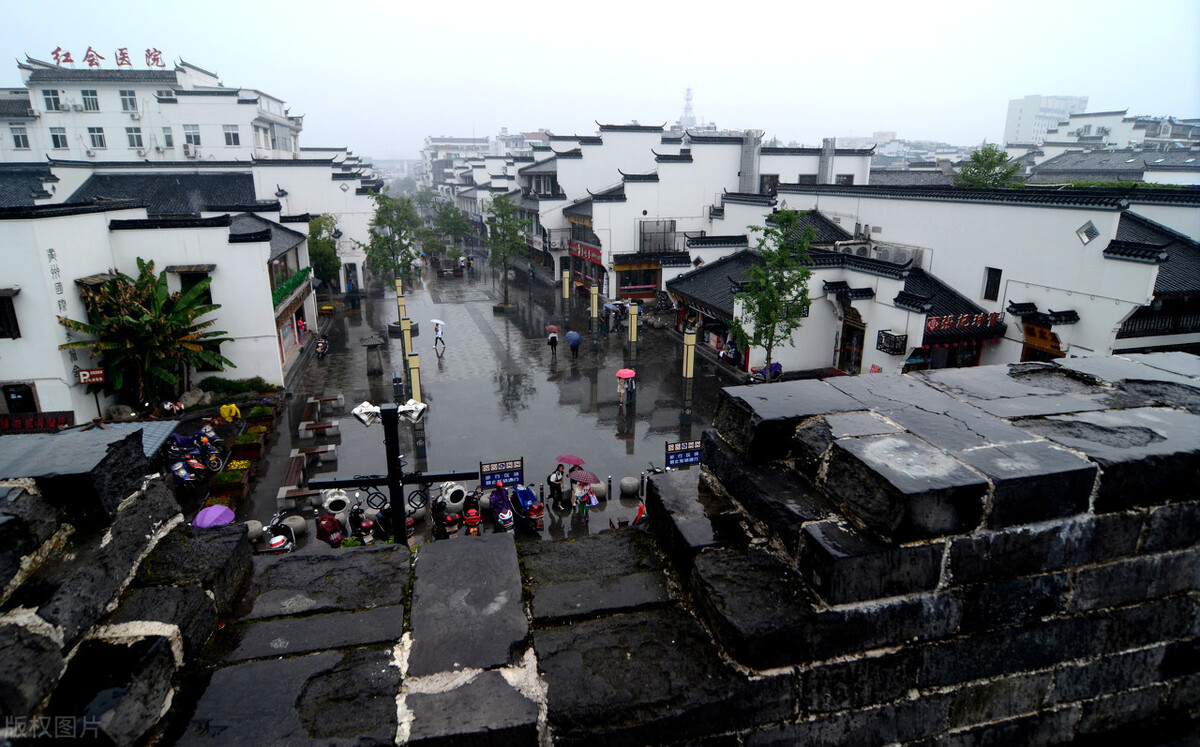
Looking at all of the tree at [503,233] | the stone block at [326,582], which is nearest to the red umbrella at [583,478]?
the stone block at [326,582]

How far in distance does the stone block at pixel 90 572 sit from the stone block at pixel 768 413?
3.05 meters

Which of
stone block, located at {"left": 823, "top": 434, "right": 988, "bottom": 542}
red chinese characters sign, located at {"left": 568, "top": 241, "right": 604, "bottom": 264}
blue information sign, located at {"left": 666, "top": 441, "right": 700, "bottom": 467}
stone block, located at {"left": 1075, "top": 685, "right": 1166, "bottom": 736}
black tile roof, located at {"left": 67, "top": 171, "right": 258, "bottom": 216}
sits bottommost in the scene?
blue information sign, located at {"left": 666, "top": 441, "right": 700, "bottom": 467}

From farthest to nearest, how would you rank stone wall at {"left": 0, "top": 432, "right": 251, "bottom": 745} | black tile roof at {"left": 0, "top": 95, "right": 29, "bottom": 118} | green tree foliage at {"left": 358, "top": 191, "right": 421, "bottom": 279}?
black tile roof at {"left": 0, "top": 95, "right": 29, "bottom": 118} → green tree foliage at {"left": 358, "top": 191, "right": 421, "bottom": 279} → stone wall at {"left": 0, "top": 432, "right": 251, "bottom": 745}

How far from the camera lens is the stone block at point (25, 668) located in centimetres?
214

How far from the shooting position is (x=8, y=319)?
17922 millimetres

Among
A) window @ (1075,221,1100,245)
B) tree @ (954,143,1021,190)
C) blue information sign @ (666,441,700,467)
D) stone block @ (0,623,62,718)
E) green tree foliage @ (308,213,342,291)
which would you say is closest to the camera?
stone block @ (0,623,62,718)

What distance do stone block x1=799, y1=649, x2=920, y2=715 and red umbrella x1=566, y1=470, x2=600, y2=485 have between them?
A: 13206 mm

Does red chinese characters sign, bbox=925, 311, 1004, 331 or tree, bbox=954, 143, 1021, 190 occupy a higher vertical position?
Answer: tree, bbox=954, 143, 1021, 190

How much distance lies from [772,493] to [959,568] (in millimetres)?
877

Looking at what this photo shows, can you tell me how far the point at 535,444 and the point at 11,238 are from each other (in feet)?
50.5

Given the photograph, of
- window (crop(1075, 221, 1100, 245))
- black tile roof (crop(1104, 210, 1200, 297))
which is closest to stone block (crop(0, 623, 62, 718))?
black tile roof (crop(1104, 210, 1200, 297))

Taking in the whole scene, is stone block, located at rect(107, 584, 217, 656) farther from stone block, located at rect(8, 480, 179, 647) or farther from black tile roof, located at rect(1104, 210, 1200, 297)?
black tile roof, located at rect(1104, 210, 1200, 297)

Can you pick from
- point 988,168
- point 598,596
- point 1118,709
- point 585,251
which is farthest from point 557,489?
point 988,168

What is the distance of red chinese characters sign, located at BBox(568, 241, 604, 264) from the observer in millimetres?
41844
